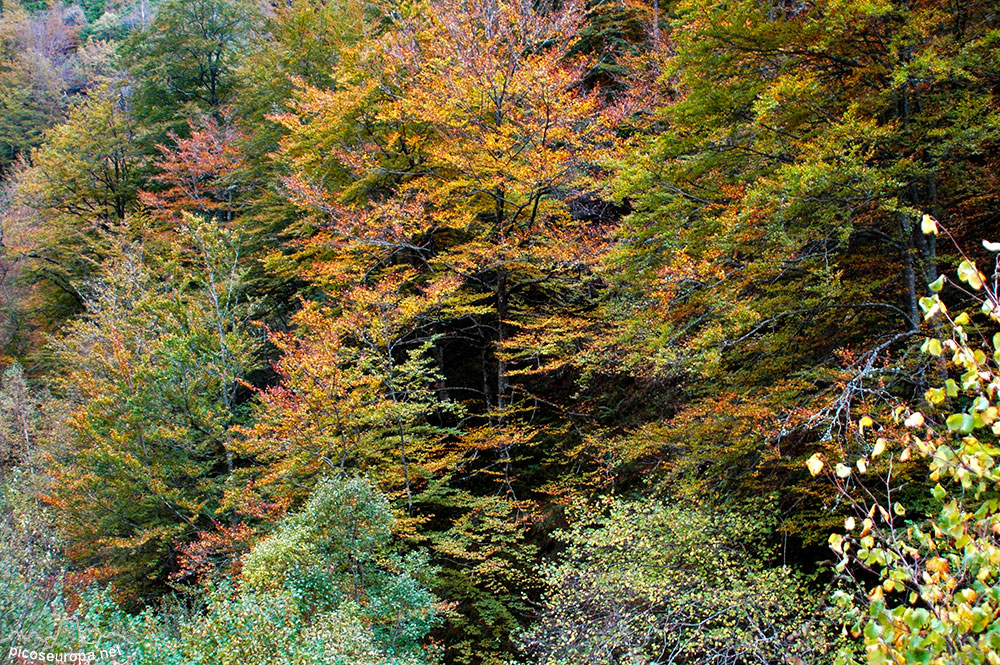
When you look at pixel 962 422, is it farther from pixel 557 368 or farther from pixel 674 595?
pixel 557 368

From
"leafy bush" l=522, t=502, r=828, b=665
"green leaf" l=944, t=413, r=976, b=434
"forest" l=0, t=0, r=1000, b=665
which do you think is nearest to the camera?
"green leaf" l=944, t=413, r=976, b=434

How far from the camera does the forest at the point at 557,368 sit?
5.61 meters

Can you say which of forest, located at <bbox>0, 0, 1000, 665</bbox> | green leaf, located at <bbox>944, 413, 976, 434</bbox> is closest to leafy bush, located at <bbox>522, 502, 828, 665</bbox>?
forest, located at <bbox>0, 0, 1000, 665</bbox>

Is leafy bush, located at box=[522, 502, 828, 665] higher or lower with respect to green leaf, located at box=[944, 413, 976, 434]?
lower

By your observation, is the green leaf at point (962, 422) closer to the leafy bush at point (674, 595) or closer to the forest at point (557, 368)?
the forest at point (557, 368)

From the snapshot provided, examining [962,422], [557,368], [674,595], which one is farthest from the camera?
[557,368]

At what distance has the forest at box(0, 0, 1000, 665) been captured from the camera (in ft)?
18.4

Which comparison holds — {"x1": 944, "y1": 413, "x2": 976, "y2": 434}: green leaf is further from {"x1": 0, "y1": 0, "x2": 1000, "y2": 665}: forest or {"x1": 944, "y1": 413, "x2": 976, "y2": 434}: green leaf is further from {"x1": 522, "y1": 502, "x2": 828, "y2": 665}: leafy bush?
{"x1": 522, "y1": 502, "x2": 828, "y2": 665}: leafy bush

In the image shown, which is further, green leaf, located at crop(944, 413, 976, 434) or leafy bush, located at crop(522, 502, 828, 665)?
leafy bush, located at crop(522, 502, 828, 665)

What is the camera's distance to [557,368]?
39.9 feet

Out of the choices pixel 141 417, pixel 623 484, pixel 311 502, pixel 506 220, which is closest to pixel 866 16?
pixel 506 220

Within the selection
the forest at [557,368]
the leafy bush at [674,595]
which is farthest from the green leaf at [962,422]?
the leafy bush at [674,595]

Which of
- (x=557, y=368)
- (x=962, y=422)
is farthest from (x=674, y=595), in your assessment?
(x=557, y=368)

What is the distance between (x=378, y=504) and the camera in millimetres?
8289
